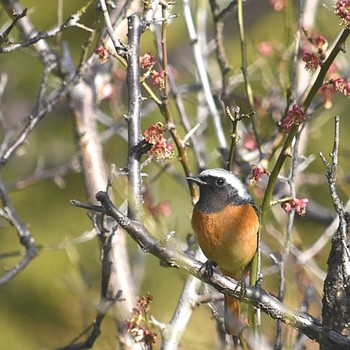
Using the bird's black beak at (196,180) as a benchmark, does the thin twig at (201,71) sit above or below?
above

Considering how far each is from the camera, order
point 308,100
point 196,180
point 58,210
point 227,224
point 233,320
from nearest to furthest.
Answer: point 308,100, point 233,320, point 196,180, point 227,224, point 58,210

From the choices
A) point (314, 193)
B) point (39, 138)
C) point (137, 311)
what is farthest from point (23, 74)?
point (137, 311)

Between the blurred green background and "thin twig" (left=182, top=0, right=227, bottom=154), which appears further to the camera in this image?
the blurred green background

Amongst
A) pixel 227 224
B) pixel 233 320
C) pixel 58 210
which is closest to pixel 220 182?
pixel 227 224

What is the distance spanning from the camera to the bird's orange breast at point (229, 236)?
362cm

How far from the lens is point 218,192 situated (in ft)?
12.6

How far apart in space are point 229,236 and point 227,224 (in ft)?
0.29

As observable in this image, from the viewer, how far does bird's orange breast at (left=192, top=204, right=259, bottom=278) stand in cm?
362

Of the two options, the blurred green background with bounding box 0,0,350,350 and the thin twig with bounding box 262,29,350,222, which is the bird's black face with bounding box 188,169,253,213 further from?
the blurred green background with bounding box 0,0,350,350

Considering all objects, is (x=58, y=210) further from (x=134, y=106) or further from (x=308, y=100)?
(x=308, y=100)

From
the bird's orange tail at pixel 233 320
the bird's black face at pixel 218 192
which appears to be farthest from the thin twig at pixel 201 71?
the bird's orange tail at pixel 233 320

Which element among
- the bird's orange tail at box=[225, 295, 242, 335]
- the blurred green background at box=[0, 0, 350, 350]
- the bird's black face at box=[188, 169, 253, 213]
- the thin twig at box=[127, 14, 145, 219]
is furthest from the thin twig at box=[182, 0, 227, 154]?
the blurred green background at box=[0, 0, 350, 350]

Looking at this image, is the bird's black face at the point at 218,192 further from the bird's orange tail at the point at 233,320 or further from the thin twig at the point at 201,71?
the bird's orange tail at the point at 233,320

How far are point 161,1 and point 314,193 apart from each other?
579cm
